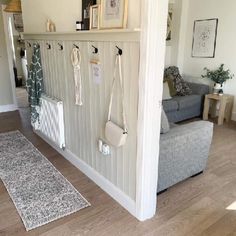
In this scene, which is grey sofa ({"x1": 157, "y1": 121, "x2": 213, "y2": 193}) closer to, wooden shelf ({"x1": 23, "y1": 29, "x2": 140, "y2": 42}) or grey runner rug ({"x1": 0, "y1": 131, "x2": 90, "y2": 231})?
grey runner rug ({"x1": 0, "y1": 131, "x2": 90, "y2": 231})

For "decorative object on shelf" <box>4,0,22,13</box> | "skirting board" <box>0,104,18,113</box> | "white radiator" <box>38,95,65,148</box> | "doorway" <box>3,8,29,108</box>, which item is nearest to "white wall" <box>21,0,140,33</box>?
"decorative object on shelf" <box>4,0,22,13</box>

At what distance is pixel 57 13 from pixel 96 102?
46.0 inches

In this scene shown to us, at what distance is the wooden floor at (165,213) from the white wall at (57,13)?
4.82 ft

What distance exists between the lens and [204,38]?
442cm

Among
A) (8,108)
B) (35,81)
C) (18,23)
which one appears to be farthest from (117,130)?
(18,23)

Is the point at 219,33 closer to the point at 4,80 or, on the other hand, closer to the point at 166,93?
the point at 166,93

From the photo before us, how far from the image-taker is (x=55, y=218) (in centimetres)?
194

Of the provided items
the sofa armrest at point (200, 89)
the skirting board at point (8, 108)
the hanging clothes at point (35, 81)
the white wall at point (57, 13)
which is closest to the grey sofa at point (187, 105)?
the sofa armrest at point (200, 89)

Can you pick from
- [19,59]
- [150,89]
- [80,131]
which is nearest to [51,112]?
[80,131]

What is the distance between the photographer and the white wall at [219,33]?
4.00m

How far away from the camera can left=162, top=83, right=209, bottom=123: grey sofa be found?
3912 mm

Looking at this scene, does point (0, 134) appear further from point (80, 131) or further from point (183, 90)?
point (183, 90)

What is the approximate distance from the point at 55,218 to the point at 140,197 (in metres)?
0.70

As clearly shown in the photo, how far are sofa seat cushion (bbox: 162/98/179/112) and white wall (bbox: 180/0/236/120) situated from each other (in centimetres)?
106
